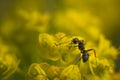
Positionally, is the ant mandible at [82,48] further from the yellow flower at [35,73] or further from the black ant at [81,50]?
the yellow flower at [35,73]

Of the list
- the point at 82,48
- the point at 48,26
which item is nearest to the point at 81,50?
the point at 82,48

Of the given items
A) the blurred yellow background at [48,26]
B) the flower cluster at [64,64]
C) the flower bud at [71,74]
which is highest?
the blurred yellow background at [48,26]

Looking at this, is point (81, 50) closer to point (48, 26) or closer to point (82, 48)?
point (82, 48)

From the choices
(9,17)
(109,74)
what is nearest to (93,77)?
(109,74)

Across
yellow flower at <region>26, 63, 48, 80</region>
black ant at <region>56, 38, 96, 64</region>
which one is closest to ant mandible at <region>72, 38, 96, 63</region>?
black ant at <region>56, 38, 96, 64</region>

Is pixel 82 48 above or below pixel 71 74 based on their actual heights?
above

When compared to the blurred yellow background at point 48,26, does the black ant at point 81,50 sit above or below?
below

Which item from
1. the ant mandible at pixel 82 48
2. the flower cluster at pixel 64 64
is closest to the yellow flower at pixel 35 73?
the flower cluster at pixel 64 64

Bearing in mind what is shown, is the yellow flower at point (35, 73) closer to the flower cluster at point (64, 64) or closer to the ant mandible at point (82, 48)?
the flower cluster at point (64, 64)

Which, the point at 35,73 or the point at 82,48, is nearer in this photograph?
the point at 35,73

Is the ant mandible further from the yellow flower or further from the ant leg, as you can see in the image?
the yellow flower

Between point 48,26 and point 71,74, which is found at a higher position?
point 48,26

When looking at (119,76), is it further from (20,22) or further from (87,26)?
(20,22)
